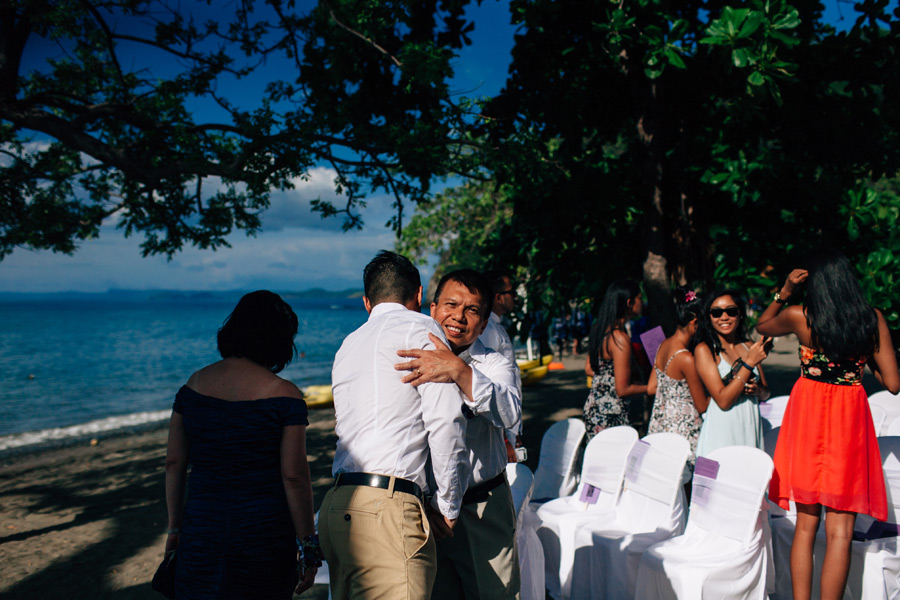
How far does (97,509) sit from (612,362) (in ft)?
20.9

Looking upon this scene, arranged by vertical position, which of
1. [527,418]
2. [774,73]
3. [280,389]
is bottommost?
[527,418]

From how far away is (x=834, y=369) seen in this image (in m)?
3.17

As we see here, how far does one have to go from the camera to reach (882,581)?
3283 mm

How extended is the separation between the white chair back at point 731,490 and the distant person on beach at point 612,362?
1.18m

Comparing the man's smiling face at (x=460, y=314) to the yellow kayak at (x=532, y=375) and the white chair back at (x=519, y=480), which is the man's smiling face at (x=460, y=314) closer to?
the white chair back at (x=519, y=480)

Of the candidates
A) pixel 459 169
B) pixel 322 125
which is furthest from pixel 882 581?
pixel 322 125

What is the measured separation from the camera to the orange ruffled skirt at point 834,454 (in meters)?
3.05

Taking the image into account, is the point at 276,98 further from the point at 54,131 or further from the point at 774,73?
the point at 774,73

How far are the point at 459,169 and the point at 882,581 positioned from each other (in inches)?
199

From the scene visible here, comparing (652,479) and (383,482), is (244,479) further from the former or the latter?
(652,479)

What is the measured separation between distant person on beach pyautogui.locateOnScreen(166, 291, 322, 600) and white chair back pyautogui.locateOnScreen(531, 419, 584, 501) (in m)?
2.54

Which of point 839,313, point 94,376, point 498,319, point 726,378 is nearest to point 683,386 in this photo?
point 726,378

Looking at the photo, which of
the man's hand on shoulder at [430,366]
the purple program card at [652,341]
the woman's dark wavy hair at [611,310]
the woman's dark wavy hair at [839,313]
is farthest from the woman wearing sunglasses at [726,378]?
the man's hand on shoulder at [430,366]

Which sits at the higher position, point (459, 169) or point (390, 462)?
point (459, 169)
